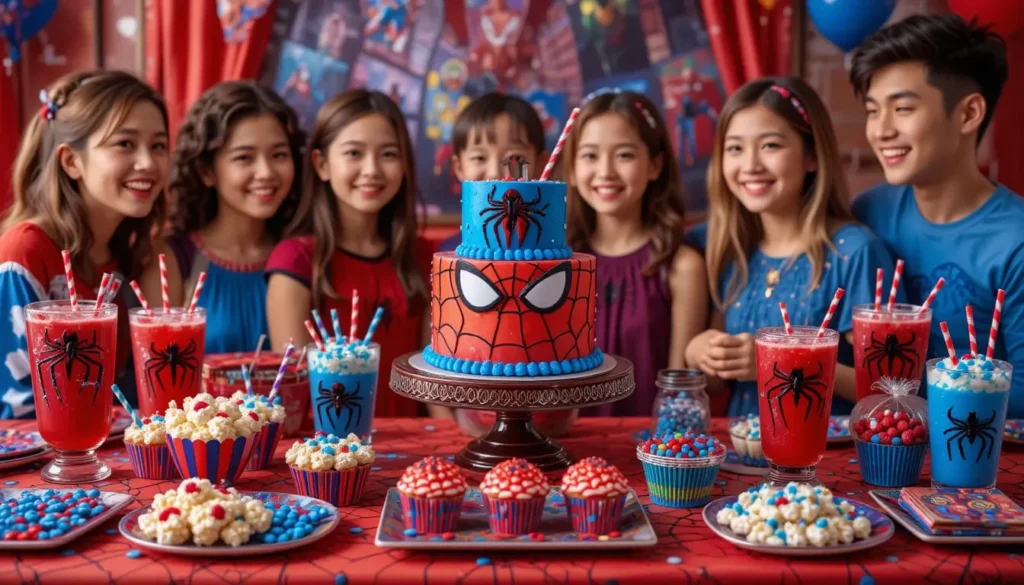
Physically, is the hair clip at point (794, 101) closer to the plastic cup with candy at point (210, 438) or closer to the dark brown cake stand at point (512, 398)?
the dark brown cake stand at point (512, 398)

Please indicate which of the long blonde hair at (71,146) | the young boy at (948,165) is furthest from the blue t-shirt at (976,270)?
the long blonde hair at (71,146)

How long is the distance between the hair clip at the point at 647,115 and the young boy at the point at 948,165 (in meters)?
0.66

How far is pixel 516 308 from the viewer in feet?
6.90

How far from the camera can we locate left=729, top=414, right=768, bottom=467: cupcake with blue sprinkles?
2.13 meters

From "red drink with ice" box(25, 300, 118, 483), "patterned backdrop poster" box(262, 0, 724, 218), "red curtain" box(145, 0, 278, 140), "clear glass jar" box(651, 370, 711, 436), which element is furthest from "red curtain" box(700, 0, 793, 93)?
"red drink with ice" box(25, 300, 118, 483)

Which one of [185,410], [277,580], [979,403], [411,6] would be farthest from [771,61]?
[277,580]

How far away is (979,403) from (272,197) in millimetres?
2269

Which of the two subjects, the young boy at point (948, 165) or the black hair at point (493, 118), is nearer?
the young boy at point (948, 165)

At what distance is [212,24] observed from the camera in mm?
4453

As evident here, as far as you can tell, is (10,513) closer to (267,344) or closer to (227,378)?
(227,378)

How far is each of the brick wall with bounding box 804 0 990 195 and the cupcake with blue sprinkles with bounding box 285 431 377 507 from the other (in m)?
3.59

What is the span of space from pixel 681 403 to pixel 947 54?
140 cm

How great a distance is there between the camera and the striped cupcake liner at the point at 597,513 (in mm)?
1681

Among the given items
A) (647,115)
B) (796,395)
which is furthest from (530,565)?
(647,115)
